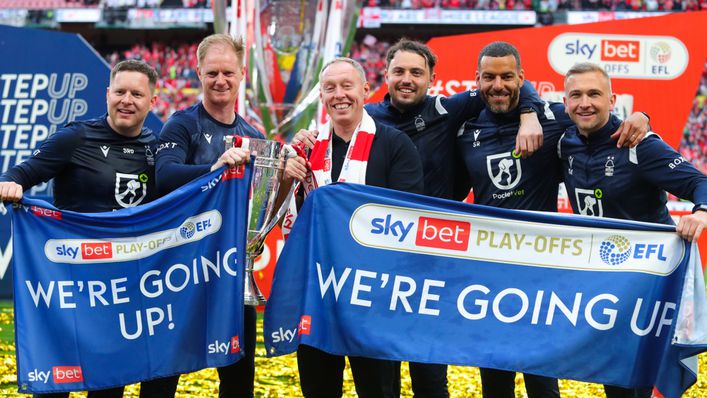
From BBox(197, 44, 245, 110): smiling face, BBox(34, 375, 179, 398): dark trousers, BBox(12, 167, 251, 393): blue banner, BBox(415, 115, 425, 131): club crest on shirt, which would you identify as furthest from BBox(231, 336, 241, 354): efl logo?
BBox(415, 115, 425, 131): club crest on shirt

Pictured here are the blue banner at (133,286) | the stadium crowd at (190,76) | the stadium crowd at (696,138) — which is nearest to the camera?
the blue banner at (133,286)

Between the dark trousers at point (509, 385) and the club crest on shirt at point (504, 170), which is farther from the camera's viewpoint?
the club crest on shirt at point (504, 170)

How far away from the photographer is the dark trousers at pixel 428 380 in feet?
12.8

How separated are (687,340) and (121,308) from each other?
225 centimetres

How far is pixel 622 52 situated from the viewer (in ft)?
31.2

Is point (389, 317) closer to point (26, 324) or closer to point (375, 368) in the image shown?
point (375, 368)

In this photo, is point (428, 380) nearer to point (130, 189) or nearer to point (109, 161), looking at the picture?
point (130, 189)

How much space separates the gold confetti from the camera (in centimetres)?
570

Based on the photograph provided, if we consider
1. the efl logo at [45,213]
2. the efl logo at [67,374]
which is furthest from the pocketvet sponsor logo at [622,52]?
the efl logo at [67,374]

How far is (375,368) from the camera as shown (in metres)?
3.65

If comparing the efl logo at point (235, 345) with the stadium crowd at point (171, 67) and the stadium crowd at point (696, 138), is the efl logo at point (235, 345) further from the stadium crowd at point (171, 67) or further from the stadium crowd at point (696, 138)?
the stadium crowd at point (171, 67)

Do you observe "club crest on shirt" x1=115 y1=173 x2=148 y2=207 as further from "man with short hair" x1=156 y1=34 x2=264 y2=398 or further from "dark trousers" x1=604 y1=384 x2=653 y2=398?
"dark trousers" x1=604 y1=384 x2=653 y2=398

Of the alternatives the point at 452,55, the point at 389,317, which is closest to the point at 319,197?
the point at 389,317

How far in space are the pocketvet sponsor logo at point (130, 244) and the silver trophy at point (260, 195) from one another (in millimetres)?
155
